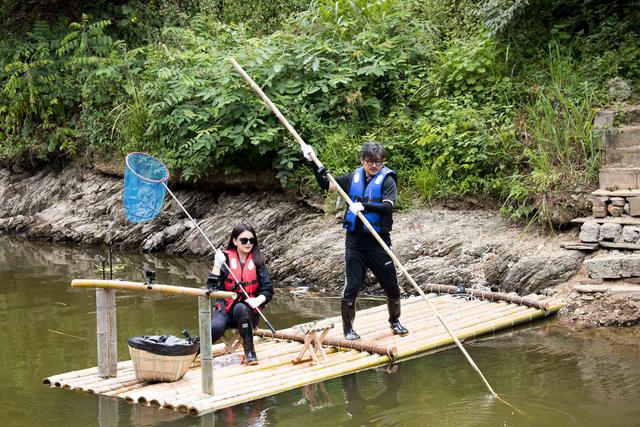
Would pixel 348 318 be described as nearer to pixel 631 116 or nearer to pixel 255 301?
pixel 255 301

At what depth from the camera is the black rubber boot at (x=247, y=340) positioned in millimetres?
7148

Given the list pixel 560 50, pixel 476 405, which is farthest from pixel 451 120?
pixel 476 405

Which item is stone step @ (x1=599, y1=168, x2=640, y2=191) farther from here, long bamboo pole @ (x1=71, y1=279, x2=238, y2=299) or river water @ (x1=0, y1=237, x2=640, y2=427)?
long bamboo pole @ (x1=71, y1=279, x2=238, y2=299)

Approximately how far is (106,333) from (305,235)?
505 centimetres

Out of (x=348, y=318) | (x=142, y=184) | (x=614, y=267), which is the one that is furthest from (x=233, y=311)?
(x=614, y=267)

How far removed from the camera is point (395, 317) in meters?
7.99

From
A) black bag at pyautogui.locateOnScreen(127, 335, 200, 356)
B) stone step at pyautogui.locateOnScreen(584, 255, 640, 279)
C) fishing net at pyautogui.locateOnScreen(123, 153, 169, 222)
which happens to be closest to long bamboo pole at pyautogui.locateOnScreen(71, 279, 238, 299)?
black bag at pyautogui.locateOnScreen(127, 335, 200, 356)

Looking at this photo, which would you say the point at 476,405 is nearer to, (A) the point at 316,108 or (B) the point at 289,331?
(B) the point at 289,331

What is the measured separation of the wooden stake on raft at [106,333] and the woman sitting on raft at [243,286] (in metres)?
0.78

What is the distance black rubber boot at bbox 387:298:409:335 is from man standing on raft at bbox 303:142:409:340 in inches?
0.9

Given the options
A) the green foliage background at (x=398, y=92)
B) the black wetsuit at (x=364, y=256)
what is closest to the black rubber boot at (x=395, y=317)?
the black wetsuit at (x=364, y=256)

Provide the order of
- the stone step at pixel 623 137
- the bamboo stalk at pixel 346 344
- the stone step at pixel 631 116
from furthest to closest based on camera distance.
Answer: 1. the stone step at pixel 631 116
2. the stone step at pixel 623 137
3. the bamboo stalk at pixel 346 344

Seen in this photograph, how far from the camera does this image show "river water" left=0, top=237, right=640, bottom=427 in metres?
6.24

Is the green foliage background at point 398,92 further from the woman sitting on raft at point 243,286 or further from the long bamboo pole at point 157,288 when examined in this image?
the long bamboo pole at point 157,288
